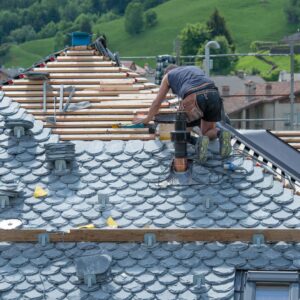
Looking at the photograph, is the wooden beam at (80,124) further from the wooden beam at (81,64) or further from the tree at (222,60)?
the tree at (222,60)

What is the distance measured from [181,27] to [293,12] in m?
15.7

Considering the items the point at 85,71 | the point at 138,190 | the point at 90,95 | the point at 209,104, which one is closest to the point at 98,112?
the point at 90,95

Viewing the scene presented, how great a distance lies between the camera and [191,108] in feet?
59.9

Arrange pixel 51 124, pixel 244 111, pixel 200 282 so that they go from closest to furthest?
pixel 200 282 → pixel 51 124 → pixel 244 111

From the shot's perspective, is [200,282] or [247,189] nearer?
[200,282]

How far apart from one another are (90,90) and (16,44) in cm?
15279

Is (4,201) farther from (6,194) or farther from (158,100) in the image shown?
(158,100)

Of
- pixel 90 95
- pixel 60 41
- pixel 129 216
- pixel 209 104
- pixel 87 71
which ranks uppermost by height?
pixel 87 71

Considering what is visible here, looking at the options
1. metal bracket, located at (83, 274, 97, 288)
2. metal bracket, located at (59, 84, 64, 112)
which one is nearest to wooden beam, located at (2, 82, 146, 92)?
metal bracket, located at (59, 84, 64, 112)

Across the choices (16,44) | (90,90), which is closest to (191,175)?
(90,90)

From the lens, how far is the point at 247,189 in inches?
679

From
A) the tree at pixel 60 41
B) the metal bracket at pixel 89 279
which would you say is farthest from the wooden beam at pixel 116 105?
the tree at pixel 60 41

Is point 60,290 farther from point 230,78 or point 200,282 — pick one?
point 230,78

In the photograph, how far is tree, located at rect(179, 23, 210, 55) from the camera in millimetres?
149500
